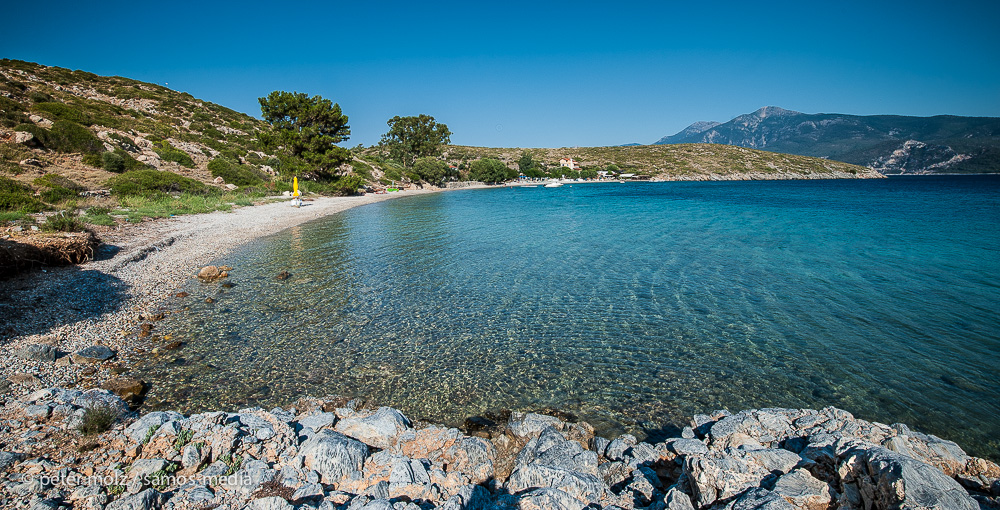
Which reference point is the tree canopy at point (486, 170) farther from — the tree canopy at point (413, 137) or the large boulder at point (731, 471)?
the large boulder at point (731, 471)

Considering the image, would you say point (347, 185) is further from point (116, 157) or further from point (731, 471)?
point (731, 471)

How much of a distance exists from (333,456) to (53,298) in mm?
10632

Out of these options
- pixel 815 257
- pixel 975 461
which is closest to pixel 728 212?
pixel 815 257

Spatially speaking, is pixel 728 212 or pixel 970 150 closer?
pixel 728 212

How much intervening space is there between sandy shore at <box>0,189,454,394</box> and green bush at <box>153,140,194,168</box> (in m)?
23.8

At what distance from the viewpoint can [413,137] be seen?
325 ft

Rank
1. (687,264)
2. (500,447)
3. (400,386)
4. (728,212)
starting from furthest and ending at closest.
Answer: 1. (728,212)
2. (687,264)
3. (400,386)
4. (500,447)

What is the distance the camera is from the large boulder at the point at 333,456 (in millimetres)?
4738

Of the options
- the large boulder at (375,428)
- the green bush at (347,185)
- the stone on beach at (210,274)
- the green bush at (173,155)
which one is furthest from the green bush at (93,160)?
the large boulder at (375,428)

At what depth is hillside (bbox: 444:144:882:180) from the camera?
134750mm

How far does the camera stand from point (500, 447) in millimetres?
6035

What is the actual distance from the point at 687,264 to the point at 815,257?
6516mm

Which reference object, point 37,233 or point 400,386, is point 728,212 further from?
point 37,233

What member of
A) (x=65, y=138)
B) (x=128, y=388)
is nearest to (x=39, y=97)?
(x=65, y=138)
